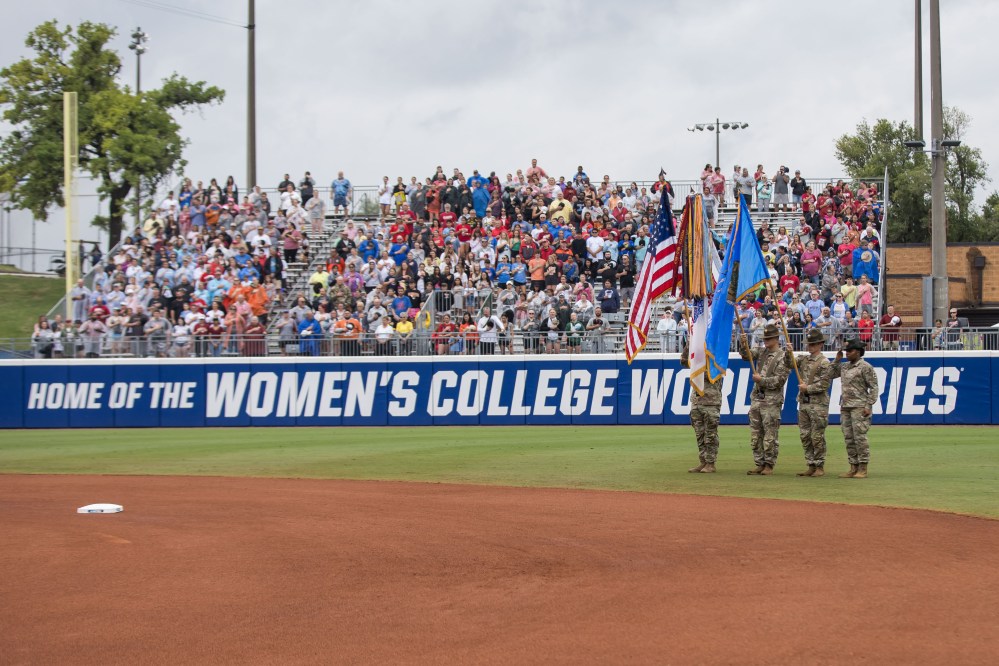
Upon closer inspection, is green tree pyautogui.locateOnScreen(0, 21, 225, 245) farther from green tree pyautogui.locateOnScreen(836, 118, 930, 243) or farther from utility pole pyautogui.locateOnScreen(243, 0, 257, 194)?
green tree pyautogui.locateOnScreen(836, 118, 930, 243)

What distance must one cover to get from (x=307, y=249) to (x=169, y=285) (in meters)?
4.71

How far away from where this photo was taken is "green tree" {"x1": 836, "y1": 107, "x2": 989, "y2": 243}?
194 feet

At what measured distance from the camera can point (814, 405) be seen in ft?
48.1

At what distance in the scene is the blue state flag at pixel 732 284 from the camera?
15.0 m

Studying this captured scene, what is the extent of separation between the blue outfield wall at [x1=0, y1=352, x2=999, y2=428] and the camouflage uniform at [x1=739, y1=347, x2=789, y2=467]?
1011 centimetres

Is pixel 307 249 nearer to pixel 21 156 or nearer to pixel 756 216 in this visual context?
pixel 756 216

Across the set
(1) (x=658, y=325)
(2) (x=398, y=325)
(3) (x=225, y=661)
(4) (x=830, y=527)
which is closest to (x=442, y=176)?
(2) (x=398, y=325)

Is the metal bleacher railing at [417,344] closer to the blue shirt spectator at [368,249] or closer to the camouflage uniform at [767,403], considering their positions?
the blue shirt spectator at [368,249]

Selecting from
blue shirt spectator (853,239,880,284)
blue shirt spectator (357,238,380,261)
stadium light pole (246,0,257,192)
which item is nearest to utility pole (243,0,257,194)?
stadium light pole (246,0,257,192)

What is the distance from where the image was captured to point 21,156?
47906 millimetres

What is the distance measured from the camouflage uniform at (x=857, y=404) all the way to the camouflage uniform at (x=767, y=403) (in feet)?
2.25

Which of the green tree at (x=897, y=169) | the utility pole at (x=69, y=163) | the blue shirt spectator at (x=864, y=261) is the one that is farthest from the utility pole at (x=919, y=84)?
the utility pole at (x=69, y=163)

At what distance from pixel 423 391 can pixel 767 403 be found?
13.0 meters

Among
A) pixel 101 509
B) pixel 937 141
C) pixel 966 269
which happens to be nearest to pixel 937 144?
pixel 937 141
